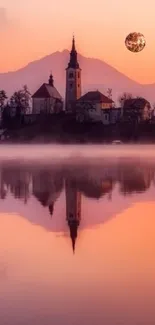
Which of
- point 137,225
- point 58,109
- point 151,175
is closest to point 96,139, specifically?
point 58,109

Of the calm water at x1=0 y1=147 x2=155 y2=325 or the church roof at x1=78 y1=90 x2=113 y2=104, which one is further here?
the church roof at x1=78 y1=90 x2=113 y2=104

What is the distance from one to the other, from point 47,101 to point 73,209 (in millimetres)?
35552

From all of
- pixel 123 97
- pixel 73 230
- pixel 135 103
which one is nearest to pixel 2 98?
pixel 123 97

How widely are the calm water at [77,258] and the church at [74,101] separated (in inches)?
1200

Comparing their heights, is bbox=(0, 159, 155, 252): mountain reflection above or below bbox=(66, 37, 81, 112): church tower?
below

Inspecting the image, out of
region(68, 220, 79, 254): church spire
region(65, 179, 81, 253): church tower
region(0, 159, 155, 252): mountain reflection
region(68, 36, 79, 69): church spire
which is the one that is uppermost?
region(68, 36, 79, 69): church spire

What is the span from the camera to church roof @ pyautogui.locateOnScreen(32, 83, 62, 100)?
43.0 metres

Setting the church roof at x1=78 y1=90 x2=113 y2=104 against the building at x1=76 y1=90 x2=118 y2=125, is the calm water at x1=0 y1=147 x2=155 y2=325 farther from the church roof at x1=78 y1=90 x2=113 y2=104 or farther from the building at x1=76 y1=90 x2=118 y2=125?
the church roof at x1=78 y1=90 x2=113 y2=104

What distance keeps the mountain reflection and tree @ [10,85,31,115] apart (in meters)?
21.9

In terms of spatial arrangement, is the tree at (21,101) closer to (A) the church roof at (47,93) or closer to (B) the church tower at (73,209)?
(A) the church roof at (47,93)

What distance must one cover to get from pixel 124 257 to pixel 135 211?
3.23 m

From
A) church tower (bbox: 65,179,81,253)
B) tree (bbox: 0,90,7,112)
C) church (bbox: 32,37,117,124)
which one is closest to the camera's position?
church tower (bbox: 65,179,81,253)

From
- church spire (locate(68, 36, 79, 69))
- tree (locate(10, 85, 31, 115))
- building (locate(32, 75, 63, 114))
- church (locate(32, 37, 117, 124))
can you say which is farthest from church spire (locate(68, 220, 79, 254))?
church spire (locate(68, 36, 79, 69))

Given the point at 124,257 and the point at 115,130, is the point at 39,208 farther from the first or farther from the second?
the point at 115,130
